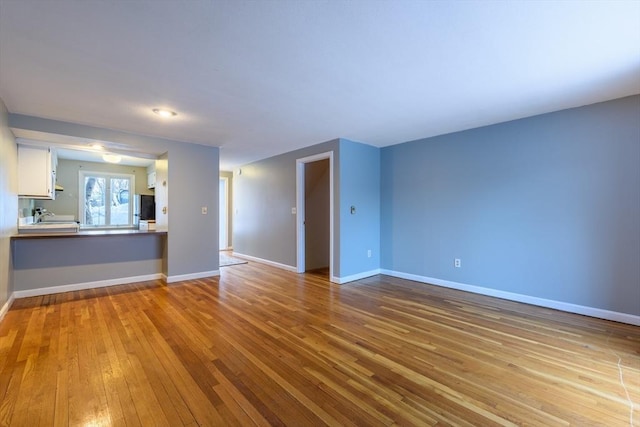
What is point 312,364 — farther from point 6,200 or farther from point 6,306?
point 6,200

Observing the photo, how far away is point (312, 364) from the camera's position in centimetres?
209

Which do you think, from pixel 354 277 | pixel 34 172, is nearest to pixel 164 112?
pixel 34 172

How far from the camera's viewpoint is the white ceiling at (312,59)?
1.62 m

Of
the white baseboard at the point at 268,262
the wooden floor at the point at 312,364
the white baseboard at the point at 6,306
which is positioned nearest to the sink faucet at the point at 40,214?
the white baseboard at the point at 6,306

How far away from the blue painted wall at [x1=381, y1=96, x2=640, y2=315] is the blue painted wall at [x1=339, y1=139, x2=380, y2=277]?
19.4 inches

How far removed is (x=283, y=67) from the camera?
7.30 feet

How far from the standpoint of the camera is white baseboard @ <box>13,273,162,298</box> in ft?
12.1

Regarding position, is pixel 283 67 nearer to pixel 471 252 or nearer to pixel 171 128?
pixel 171 128

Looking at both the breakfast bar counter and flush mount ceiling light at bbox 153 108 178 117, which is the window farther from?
flush mount ceiling light at bbox 153 108 178 117

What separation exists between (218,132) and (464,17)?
3286mm

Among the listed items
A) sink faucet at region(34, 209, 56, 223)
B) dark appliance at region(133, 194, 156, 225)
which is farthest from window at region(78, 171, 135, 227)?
dark appliance at region(133, 194, 156, 225)

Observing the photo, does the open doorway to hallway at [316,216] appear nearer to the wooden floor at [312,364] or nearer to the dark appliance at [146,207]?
the wooden floor at [312,364]

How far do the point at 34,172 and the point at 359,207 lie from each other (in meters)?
4.74

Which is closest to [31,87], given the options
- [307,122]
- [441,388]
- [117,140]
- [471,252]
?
[117,140]
